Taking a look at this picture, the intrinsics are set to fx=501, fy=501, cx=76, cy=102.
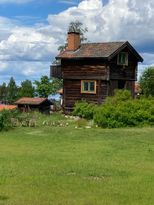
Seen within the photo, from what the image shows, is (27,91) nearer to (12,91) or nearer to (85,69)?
(12,91)

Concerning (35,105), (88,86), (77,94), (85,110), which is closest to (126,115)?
(85,110)

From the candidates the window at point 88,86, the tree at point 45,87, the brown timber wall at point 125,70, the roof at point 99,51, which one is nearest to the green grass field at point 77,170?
the roof at point 99,51

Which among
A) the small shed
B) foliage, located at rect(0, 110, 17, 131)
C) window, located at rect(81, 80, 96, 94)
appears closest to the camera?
foliage, located at rect(0, 110, 17, 131)

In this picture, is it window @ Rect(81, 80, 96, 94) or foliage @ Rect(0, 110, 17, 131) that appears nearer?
foliage @ Rect(0, 110, 17, 131)

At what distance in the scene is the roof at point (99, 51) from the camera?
45.8 metres

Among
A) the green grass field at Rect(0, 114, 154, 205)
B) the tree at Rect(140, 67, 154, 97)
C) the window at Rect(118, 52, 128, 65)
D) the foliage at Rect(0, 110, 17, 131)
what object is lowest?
the green grass field at Rect(0, 114, 154, 205)

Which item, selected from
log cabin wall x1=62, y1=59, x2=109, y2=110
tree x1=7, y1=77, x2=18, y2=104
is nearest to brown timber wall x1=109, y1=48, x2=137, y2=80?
log cabin wall x1=62, y1=59, x2=109, y2=110

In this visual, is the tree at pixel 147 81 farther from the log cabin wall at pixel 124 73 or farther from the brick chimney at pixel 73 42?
the brick chimney at pixel 73 42

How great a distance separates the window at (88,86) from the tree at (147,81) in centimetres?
1268

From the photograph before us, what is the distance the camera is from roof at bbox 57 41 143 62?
45750 millimetres

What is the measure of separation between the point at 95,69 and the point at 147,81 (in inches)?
628

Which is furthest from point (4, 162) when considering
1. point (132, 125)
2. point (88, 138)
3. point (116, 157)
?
point (132, 125)

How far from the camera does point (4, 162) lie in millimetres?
16844

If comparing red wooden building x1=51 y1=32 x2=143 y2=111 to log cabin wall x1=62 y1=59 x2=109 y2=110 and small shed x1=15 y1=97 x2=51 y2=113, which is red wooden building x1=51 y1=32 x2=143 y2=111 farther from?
small shed x1=15 y1=97 x2=51 y2=113
